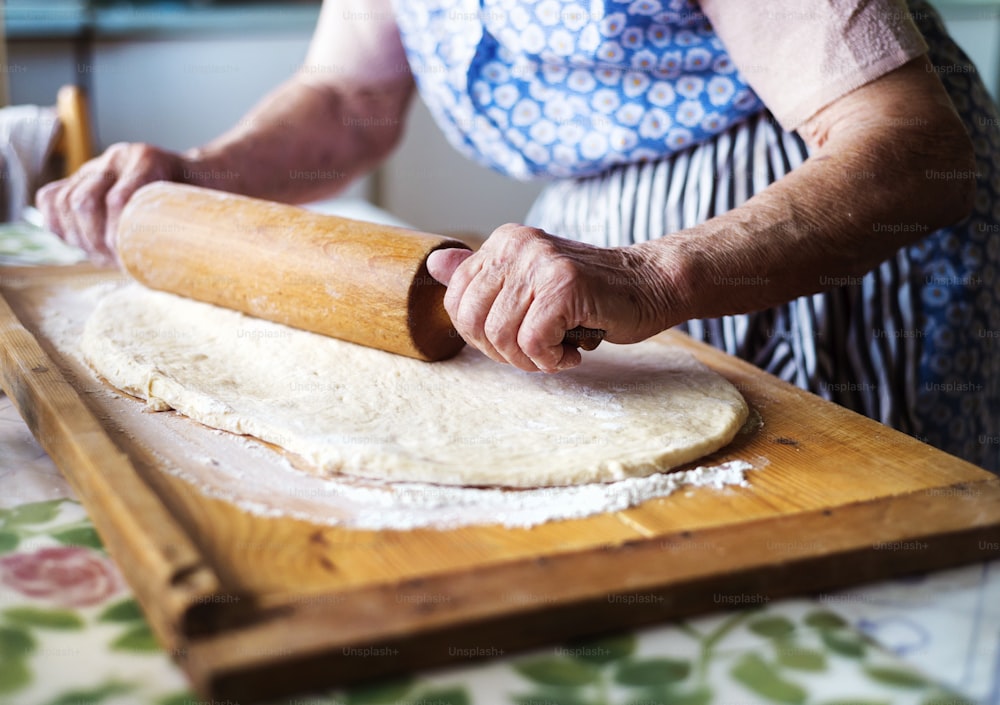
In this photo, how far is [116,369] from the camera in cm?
115

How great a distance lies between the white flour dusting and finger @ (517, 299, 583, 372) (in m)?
0.18

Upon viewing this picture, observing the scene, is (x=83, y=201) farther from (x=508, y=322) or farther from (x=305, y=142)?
(x=508, y=322)

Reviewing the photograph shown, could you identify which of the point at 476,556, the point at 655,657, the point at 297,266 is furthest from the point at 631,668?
A: the point at 297,266

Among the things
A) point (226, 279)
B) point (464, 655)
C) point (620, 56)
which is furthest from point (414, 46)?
point (464, 655)

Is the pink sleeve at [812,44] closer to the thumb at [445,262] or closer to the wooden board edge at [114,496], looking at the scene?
the thumb at [445,262]

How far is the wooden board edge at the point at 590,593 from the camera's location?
2.06ft

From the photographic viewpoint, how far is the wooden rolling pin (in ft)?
3.88

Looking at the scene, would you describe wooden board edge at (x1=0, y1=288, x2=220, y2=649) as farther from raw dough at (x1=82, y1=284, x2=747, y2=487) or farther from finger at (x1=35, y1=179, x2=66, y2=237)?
finger at (x1=35, y1=179, x2=66, y2=237)

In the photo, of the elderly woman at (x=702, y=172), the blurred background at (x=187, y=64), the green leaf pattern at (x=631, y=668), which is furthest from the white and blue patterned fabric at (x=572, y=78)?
the blurred background at (x=187, y=64)

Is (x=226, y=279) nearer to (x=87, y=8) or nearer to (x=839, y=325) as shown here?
(x=839, y=325)

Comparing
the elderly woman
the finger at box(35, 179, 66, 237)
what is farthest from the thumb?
the finger at box(35, 179, 66, 237)

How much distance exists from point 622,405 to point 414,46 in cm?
90

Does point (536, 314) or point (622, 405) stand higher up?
Result: point (536, 314)

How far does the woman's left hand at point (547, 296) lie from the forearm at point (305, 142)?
2.84ft
